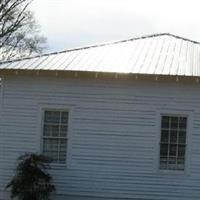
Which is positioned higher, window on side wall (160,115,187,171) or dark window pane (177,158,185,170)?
window on side wall (160,115,187,171)

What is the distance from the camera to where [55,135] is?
63.0 feet

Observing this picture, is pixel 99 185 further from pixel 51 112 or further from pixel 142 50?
pixel 142 50

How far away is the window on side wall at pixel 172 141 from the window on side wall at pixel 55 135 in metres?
2.85

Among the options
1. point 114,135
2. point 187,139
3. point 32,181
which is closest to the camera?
point 32,181

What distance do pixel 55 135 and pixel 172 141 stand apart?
3.43m

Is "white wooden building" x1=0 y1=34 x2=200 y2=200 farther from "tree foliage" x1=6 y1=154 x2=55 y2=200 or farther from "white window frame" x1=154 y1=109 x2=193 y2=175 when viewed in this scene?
"tree foliage" x1=6 y1=154 x2=55 y2=200

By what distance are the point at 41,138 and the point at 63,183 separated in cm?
147

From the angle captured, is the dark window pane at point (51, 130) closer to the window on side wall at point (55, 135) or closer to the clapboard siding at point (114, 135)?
the window on side wall at point (55, 135)

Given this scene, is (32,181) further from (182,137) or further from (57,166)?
(182,137)

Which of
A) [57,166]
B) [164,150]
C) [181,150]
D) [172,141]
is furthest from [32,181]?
[181,150]

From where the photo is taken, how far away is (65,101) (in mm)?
19062

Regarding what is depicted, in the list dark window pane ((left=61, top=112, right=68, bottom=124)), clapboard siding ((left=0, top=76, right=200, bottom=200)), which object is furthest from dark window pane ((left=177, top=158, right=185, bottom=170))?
dark window pane ((left=61, top=112, right=68, bottom=124))

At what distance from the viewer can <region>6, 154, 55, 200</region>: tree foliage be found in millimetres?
17969

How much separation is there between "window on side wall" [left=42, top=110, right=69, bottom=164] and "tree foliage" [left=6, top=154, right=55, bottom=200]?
0.85 m
